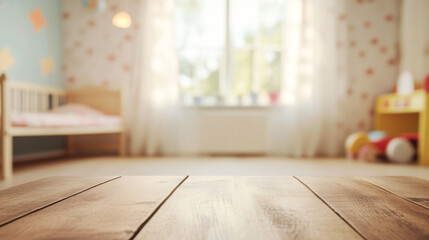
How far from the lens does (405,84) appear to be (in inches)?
121

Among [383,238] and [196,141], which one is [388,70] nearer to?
[196,141]

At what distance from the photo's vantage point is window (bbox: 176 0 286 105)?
3.51m

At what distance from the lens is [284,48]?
3436 mm

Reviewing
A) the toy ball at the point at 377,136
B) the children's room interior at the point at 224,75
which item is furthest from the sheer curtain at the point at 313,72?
the toy ball at the point at 377,136

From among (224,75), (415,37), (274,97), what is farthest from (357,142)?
(224,75)

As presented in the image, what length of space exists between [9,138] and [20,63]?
1.26 metres

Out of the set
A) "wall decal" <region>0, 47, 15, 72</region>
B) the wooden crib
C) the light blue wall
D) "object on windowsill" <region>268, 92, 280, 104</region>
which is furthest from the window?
"wall decal" <region>0, 47, 15, 72</region>

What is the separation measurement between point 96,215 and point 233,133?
295 cm

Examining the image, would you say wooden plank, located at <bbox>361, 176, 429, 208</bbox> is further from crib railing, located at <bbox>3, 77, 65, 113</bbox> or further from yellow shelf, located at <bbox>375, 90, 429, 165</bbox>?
crib railing, located at <bbox>3, 77, 65, 113</bbox>

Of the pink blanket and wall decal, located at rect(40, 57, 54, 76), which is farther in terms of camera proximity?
wall decal, located at rect(40, 57, 54, 76)

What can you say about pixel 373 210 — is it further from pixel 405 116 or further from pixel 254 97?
pixel 405 116

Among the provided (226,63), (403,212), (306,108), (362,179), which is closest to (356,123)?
(306,108)

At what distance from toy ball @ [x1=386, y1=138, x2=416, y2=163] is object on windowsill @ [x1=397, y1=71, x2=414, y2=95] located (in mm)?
592

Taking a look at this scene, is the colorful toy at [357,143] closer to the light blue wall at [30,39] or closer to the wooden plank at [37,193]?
the wooden plank at [37,193]
